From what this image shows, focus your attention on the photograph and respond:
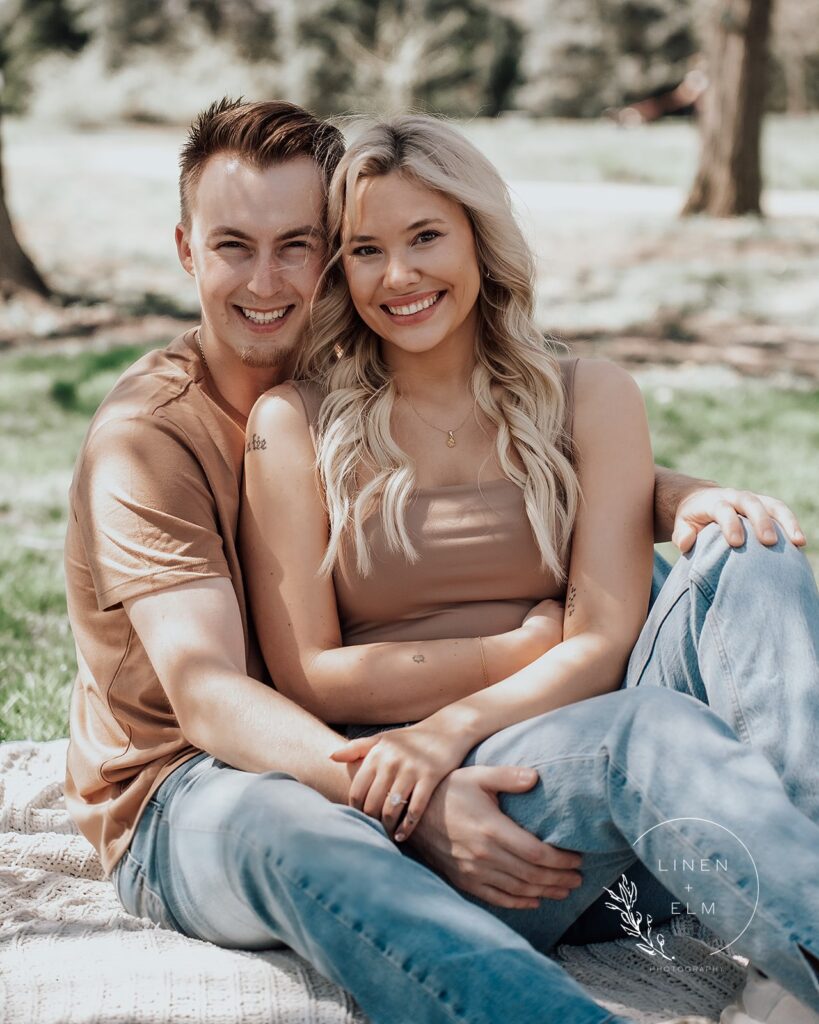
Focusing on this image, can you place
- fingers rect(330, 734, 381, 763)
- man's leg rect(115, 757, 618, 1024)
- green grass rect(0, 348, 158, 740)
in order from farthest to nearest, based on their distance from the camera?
1. green grass rect(0, 348, 158, 740)
2. fingers rect(330, 734, 381, 763)
3. man's leg rect(115, 757, 618, 1024)

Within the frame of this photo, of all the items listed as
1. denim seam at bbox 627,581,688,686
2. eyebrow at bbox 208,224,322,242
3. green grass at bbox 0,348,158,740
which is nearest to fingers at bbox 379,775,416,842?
denim seam at bbox 627,581,688,686

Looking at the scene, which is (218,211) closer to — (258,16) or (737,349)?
(737,349)

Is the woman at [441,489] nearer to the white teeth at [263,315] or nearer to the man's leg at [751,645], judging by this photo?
the white teeth at [263,315]

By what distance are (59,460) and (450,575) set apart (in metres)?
4.61

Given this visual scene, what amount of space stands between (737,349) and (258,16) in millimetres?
17014

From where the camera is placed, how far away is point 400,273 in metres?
2.99

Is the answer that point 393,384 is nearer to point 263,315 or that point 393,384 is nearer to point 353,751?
point 263,315

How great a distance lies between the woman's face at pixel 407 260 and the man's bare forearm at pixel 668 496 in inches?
25.0

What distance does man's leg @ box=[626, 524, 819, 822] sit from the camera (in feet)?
8.18

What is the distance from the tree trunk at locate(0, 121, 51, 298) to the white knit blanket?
7.19 m

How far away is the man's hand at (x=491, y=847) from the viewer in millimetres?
2459

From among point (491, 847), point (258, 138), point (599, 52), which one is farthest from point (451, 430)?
point (599, 52)

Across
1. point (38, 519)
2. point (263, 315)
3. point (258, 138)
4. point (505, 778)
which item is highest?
point (258, 138)

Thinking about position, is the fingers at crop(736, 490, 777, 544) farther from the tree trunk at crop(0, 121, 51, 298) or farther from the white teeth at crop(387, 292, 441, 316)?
the tree trunk at crop(0, 121, 51, 298)
